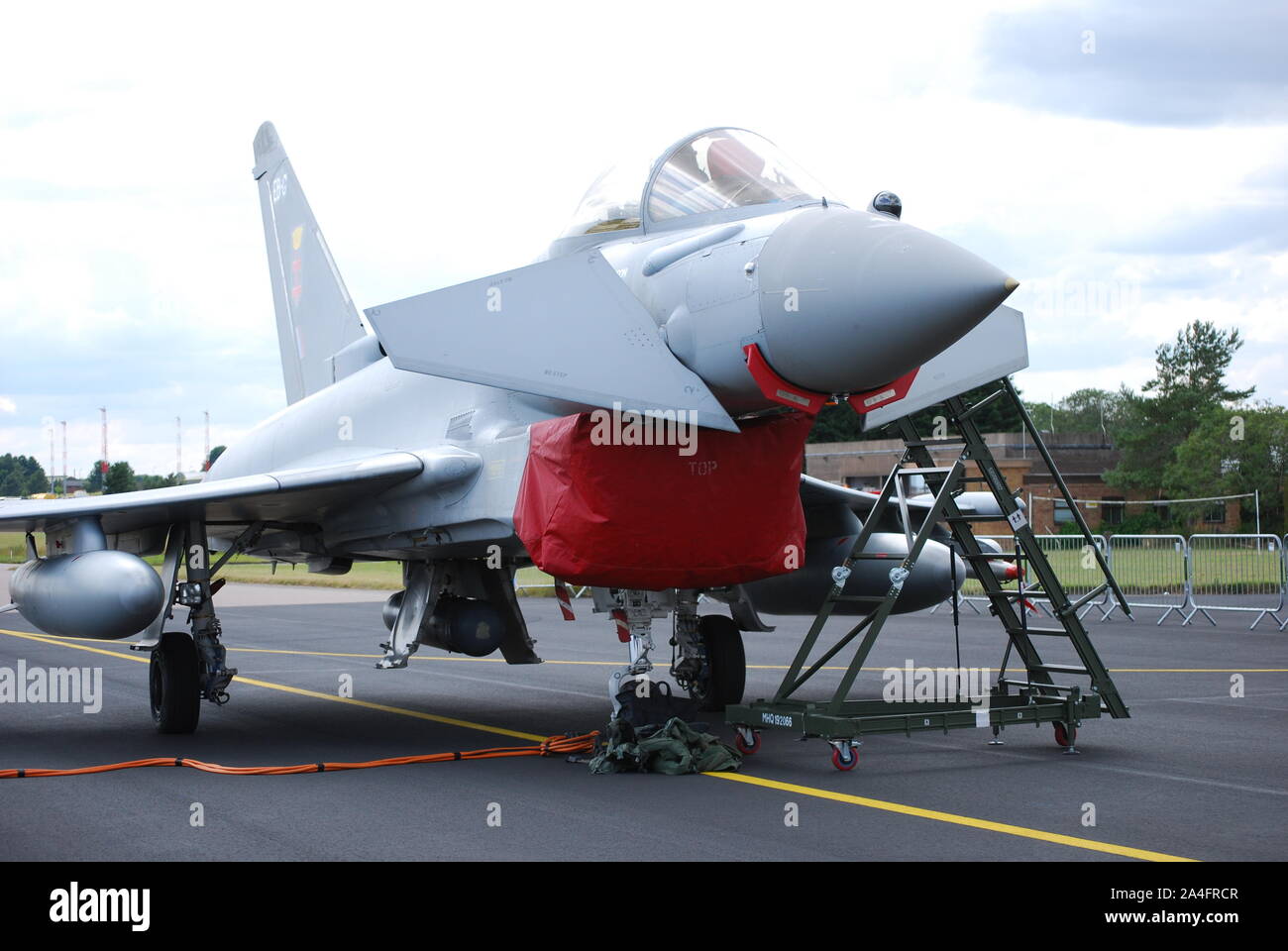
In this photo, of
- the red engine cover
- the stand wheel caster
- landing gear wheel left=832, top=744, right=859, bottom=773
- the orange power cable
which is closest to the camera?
the red engine cover

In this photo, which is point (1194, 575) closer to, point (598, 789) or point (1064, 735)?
point (1064, 735)

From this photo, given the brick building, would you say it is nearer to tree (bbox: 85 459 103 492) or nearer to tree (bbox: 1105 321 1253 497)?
tree (bbox: 1105 321 1253 497)

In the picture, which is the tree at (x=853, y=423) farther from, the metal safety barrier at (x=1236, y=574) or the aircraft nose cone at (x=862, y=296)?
the aircraft nose cone at (x=862, y=296)

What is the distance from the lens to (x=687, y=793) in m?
7.32

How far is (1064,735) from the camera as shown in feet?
29.2

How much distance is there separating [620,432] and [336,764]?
302 cm

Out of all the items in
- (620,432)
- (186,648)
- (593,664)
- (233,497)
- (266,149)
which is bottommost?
(593,664)

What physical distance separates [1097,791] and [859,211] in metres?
3.54

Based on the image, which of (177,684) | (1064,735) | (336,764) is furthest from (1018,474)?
(336,764)

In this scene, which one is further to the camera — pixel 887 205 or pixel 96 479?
pixel 96 479

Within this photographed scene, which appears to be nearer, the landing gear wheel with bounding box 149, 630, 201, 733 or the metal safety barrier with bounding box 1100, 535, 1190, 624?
the landing gear wheel with bounding box 149, 630, 201, 733

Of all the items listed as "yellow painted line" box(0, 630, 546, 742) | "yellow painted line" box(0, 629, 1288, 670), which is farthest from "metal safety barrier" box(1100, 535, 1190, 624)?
"yellow painted line" box(0, 630, 546, 742)

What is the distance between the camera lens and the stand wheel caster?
8773mm

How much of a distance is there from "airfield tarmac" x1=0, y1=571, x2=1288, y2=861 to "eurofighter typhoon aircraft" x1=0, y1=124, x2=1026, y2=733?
91 cm
